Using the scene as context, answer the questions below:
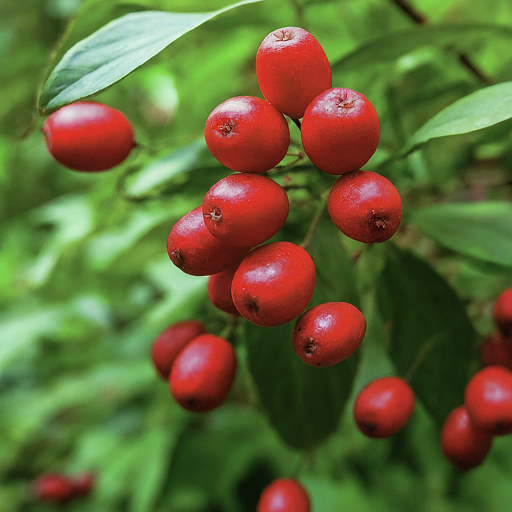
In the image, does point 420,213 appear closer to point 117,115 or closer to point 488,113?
point 488,113

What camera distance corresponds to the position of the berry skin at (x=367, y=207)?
39 cm

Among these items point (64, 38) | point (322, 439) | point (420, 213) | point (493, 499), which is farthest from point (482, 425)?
point (493, 499)

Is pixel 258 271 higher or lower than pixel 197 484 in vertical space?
higher

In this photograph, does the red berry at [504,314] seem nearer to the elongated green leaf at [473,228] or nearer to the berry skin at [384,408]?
the elongated green leaf at [473,228]

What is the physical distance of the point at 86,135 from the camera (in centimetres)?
54

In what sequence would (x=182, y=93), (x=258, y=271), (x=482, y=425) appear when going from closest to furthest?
(x=258, y=271) < (x=482, y=425) < (x=182, y=93)

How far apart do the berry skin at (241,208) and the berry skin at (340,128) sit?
0.05m

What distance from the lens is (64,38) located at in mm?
542

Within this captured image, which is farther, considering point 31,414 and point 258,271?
point 31,414

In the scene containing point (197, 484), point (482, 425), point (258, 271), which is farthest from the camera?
point (197, 484)

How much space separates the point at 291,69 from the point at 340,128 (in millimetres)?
73

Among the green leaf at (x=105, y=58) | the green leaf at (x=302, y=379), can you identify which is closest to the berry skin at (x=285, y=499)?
→ the green leaf at (x=302, y=379)

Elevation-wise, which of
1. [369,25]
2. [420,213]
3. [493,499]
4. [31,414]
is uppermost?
[369,25]

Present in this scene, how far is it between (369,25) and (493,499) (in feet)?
3.94
